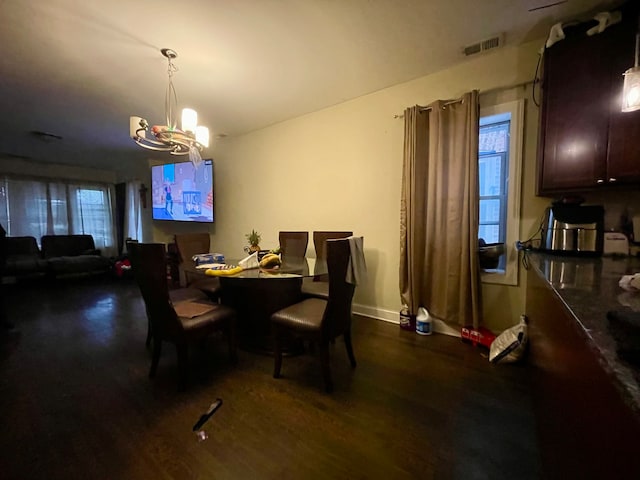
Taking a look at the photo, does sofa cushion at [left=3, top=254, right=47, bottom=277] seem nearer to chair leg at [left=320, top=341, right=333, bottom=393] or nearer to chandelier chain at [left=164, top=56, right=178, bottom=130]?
chandelier chain at [left=164, top=56, right=178, bottom=130]

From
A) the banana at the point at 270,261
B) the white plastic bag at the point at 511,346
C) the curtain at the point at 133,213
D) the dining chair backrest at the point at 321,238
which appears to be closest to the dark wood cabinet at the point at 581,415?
the white plastic bag at the point at 511,346

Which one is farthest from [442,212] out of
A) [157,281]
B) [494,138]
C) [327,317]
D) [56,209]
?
[56,209]

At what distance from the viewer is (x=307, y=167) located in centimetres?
349

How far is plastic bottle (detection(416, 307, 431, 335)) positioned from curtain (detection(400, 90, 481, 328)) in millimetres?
54

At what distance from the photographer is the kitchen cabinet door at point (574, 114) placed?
66.2 inches

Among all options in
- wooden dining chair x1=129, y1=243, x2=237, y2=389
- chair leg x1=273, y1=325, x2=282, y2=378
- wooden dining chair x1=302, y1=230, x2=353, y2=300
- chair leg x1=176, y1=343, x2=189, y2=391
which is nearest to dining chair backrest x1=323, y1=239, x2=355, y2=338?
wooden dining chair x1=302, y1=230, x2=353, y2=300

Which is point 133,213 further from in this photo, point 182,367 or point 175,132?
point 182,367

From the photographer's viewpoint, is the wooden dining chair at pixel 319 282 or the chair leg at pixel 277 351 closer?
the chair leg at pixel 277 351

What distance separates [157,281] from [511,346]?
2.57 metres

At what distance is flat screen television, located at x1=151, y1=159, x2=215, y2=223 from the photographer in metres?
4.46

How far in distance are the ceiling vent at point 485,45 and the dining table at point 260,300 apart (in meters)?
2.19

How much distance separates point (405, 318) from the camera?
2.67 metres

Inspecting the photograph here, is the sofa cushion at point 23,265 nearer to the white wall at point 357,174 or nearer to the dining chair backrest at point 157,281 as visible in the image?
the white wall at point 357,174

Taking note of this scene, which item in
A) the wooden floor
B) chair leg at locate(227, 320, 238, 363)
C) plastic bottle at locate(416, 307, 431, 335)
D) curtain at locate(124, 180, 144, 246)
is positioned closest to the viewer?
the wooden floor
